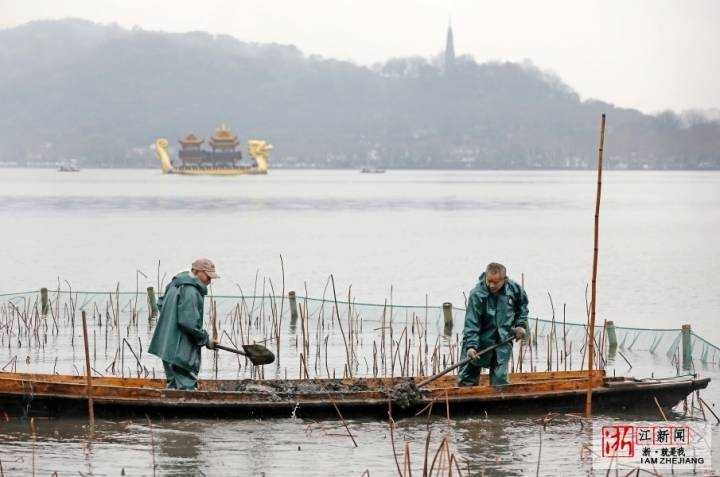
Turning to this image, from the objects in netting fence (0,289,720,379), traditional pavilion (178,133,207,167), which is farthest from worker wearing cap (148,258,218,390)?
traditional pavilion (178,133,207,167)

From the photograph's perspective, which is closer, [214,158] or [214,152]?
[214,152]

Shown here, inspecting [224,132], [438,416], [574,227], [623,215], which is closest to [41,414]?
[438,416]

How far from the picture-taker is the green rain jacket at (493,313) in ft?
37.9

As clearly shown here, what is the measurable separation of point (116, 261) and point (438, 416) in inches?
1347

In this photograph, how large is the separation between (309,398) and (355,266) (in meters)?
31.3

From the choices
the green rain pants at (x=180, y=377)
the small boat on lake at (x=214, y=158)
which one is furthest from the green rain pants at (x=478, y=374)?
the small boat on lake at (x=214, y=158)

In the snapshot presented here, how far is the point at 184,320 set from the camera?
11695 millimetres

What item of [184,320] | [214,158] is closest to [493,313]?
[184,320]

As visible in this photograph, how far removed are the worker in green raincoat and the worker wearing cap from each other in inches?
93.9

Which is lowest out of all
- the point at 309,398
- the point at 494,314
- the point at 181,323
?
the point at 309,398

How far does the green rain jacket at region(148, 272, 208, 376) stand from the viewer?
11.7 metres

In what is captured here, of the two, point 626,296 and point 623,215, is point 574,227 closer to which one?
point 623,215

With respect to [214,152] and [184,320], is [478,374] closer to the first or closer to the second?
[184,320]

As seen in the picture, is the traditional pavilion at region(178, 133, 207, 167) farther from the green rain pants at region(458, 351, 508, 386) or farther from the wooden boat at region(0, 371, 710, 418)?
the green rain pants at region(458, 351, 508, 386)
